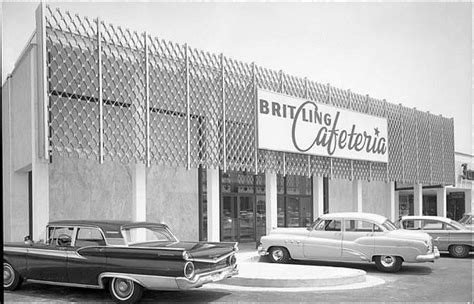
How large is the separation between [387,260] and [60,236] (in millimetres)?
8221

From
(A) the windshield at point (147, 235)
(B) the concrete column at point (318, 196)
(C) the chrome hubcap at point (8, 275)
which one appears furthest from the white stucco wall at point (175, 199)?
(C) the chrome hubcap at point (8, 275)

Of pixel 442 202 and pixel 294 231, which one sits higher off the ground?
pixel 294 231

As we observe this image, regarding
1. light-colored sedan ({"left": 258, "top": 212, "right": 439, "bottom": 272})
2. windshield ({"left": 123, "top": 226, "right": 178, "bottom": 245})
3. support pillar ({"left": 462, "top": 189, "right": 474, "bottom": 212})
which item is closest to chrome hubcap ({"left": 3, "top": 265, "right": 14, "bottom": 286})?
windshield ({"left": 123, "top": 226, "right": 178, "bottom": 245})

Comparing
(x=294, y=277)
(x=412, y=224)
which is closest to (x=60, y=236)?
(x=294, y=277)

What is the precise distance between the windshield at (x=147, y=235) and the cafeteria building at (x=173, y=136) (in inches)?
141

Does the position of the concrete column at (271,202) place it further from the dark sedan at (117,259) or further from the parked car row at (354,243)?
the dark sedan at (117,259)

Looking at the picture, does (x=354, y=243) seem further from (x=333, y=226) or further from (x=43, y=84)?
(x=43, y=84)

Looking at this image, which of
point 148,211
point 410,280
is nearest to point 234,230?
point 148,211

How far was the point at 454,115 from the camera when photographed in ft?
96.7

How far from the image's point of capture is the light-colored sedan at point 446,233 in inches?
682

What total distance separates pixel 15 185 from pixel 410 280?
1198cm

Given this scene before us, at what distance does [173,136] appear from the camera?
50.1 ft

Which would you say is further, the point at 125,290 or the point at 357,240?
the point at 357,240

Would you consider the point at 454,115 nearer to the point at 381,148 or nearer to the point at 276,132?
the point at 381,148
